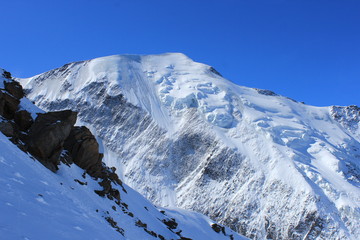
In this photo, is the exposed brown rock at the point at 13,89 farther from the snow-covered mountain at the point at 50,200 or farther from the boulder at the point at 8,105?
the boulder at the point at 8,105

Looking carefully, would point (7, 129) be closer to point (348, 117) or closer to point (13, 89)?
point (13, 89)

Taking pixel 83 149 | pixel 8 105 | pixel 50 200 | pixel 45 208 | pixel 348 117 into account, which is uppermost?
pixel 348 117

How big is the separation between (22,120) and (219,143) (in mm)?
91158

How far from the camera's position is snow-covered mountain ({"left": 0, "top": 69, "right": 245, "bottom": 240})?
12.3m

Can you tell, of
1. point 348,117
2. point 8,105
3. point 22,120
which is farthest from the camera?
point 348,117

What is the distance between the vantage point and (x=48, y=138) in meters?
26.4

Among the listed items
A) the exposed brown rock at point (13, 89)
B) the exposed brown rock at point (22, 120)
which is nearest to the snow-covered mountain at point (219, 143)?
the exposed brown rock at point (13, 89)

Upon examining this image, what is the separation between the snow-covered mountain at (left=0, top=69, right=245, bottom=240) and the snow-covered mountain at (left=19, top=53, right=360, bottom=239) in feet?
179

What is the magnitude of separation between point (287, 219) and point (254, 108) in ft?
161

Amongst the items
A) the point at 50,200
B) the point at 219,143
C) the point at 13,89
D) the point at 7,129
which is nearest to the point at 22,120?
the point at 13,89

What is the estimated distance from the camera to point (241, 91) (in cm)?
14638

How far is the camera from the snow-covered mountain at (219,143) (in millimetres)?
93062

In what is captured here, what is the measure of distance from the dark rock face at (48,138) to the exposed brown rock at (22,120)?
0.63 meters

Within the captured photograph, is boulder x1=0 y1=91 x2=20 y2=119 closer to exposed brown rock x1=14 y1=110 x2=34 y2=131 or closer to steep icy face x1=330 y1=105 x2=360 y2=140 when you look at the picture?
exposed brown rock x1=14 y1=110 x2=34 y2=131
